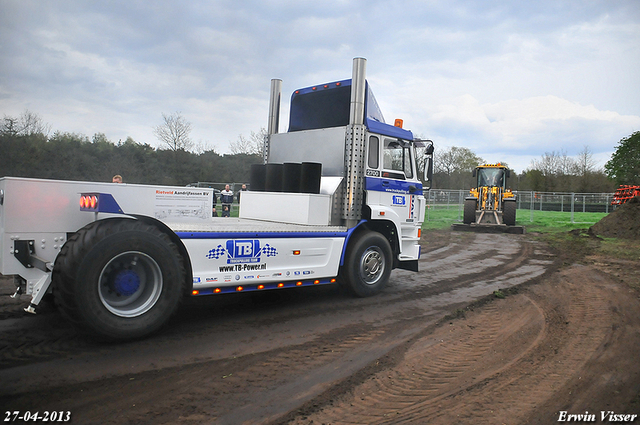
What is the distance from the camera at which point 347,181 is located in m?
7.08

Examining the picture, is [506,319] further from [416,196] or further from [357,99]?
[357,99]

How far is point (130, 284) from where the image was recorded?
4.61m

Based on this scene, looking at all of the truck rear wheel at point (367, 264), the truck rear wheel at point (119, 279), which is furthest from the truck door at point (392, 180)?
the truck rear wheel at point (119, 279)

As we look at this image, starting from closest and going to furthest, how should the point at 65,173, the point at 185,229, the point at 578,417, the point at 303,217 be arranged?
the point at 578,417 → the point at 185,229 → the point at 303,217 → the point at 65,173

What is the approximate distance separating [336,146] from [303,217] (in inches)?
58.3

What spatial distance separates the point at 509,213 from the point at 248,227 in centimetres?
1842

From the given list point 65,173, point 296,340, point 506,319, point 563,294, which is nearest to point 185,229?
point 296,340

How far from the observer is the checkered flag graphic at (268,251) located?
18.8 ft

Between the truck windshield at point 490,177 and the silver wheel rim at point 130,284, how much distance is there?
2229 cm

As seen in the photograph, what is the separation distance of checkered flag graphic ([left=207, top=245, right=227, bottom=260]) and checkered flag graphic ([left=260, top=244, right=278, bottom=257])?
60cm

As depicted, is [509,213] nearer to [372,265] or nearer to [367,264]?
[372,265]

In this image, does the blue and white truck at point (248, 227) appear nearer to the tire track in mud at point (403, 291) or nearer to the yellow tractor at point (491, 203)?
the tire track in mud at point (403, 291)

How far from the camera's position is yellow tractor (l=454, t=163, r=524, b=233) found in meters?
20.9

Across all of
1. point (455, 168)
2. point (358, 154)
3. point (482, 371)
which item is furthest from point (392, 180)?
point (455, 168)
